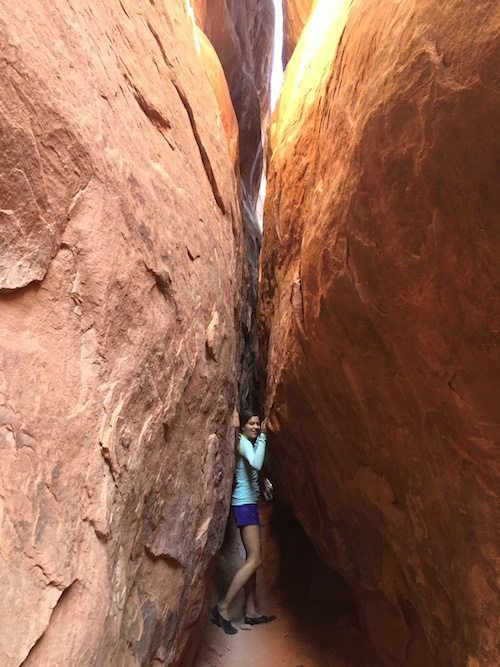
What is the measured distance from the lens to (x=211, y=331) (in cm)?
379

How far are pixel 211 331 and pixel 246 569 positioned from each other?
269 centimetres

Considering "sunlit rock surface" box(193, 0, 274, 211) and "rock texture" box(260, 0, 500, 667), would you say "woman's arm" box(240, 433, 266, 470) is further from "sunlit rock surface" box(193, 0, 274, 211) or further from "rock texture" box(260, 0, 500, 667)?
"sunlit rock surface" box(193, 0, 274, 211)

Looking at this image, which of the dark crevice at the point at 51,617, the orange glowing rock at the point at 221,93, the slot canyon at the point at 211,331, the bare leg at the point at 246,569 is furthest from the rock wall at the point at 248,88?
the dark crevice at the point at 51,617

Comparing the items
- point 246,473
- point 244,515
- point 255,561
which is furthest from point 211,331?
point 255,561

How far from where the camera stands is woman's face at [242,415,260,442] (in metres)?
5.28

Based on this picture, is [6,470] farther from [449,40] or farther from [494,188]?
[449,40]

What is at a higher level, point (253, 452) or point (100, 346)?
point (100, 346)

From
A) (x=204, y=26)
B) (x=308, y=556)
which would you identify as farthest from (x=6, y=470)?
(x=204, y=26)

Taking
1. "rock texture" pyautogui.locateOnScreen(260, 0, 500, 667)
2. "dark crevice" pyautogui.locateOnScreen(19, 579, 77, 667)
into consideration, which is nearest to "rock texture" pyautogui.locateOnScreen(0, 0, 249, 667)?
"dark crevice" pyautogui.locateOnScreen(19, 579, 77, 667)

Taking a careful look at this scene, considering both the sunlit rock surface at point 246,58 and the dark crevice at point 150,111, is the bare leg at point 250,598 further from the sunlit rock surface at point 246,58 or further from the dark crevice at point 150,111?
the sunlit rock surface at point 246,58

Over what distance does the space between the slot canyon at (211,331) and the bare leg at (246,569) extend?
12.3 inches

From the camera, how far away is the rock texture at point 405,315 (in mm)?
2158

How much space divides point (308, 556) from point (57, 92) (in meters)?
5.93

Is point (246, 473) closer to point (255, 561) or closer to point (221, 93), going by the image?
point (255, 561)
